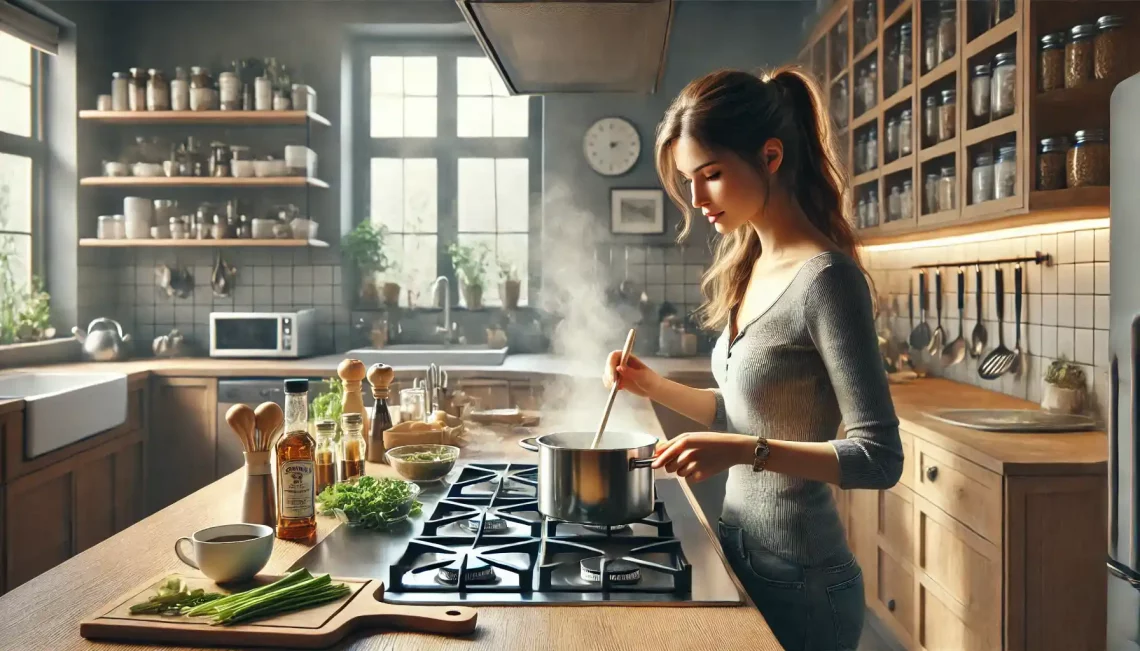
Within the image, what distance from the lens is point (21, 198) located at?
4285mm

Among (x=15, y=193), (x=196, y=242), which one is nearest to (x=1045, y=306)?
(x=196, y=242)

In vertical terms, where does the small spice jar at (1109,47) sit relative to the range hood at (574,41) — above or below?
above

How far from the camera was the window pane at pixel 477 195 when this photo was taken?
16.1 feet

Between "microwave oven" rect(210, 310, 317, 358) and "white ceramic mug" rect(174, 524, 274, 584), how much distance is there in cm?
324

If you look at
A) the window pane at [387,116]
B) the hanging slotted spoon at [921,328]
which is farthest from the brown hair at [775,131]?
the window pane at [387,116]

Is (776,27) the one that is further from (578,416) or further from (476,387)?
(578,416)

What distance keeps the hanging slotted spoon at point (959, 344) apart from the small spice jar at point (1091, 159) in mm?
1003

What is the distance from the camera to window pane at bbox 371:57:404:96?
4934mm

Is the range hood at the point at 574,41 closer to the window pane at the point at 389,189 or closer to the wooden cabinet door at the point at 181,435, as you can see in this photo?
A: the wooden cabinet door at the point at 181,435

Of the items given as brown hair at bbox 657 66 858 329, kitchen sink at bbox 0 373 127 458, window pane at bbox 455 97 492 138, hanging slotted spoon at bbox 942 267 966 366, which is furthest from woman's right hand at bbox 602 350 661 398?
window pane at bbox 455 97 492 138

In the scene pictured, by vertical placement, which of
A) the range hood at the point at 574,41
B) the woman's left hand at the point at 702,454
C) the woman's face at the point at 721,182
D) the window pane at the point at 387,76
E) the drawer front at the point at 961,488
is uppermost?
the window pane at the point at 387,76

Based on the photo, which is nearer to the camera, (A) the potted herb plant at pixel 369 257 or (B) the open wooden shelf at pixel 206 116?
(B) the open wooden shelf at pixel 206 116

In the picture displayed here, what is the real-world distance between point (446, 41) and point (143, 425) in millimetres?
2544

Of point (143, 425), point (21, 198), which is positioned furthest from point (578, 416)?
point (21, 198)
